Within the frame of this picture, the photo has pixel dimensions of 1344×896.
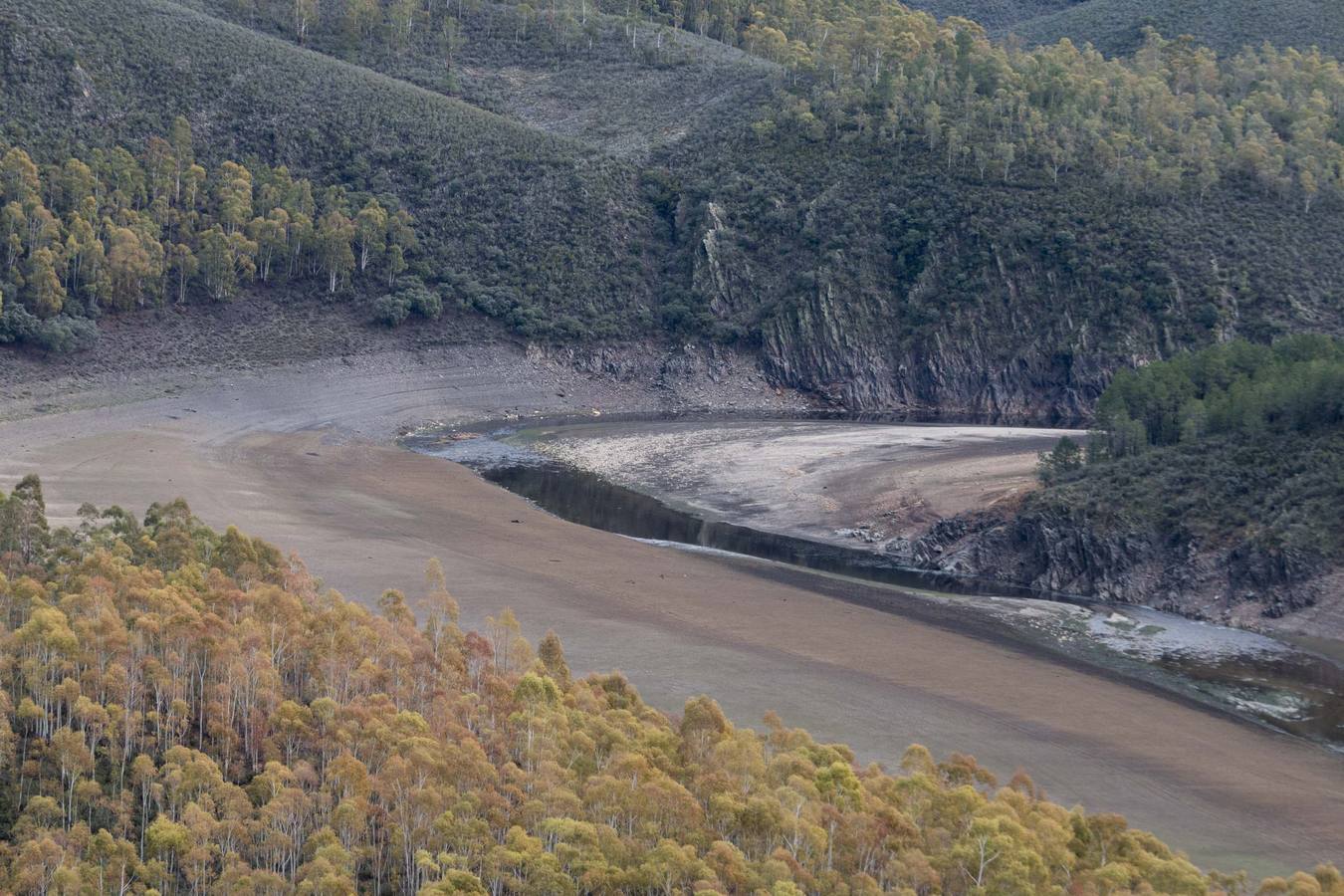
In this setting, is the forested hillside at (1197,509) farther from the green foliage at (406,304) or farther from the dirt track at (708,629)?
the green foliage at (406,304)

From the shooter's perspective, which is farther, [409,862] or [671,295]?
[671,295]

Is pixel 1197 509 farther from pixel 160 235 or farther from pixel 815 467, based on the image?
pixel 160 235

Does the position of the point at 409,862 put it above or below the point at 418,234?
below

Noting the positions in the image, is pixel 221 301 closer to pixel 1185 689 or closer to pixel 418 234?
pixel 418 234

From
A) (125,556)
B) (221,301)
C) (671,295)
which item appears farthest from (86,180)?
(125,556)

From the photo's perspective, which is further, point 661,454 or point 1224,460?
point 661,454

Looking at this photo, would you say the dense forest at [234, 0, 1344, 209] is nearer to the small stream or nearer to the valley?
the valley

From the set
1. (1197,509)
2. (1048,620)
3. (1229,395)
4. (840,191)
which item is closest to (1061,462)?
(1229,395)
